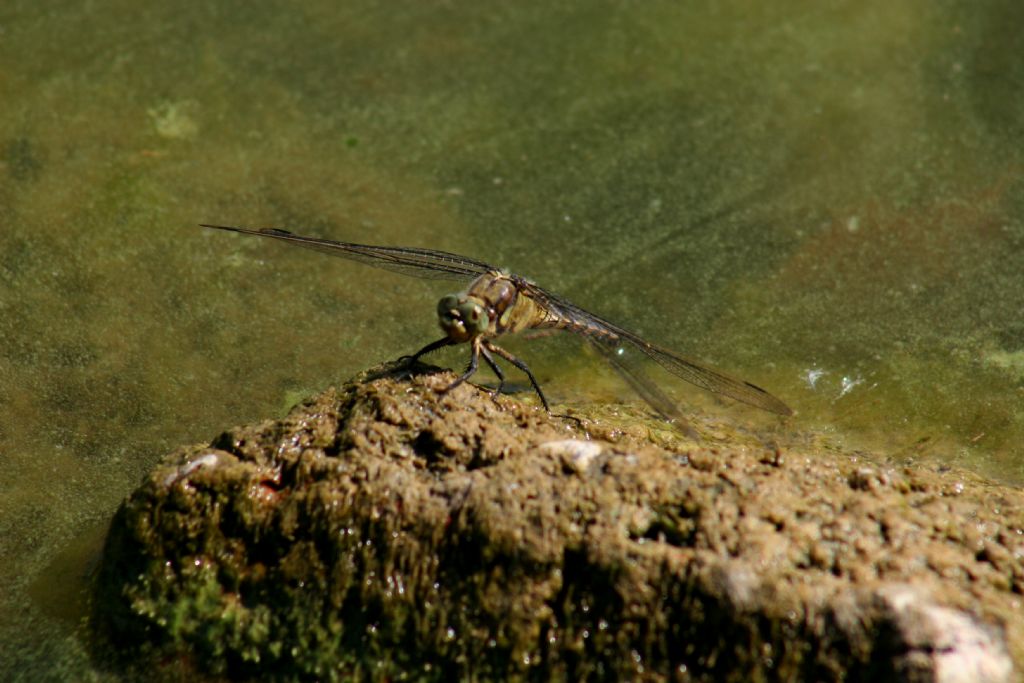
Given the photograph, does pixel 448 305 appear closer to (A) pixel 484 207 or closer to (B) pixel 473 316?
(B) pixel 473 316

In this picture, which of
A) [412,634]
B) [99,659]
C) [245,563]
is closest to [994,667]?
[412,634]

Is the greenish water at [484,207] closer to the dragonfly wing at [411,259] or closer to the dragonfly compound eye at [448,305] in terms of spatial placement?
the dragonfly wing at [411,259]

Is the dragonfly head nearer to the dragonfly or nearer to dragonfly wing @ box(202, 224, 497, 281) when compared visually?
the dragonfly

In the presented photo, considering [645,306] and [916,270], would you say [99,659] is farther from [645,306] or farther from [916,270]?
[916,270]

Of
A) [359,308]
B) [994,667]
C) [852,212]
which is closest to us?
[994,667]

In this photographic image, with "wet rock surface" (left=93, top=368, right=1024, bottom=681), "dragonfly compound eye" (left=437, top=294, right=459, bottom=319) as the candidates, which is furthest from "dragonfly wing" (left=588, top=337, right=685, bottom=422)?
"dragonfly compound eye" (left=437, top=294, right=459, bottom=319)

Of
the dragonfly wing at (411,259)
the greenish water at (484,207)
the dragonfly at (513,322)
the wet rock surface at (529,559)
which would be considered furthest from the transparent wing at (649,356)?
the wet rock surface at (529,559)
